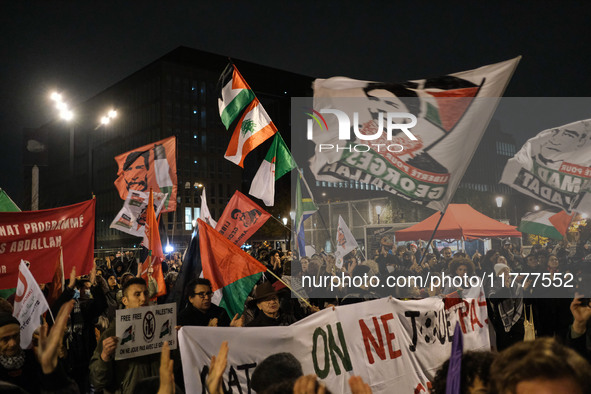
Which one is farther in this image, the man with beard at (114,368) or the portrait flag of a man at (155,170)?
the portrait flag of a man at (155,170)

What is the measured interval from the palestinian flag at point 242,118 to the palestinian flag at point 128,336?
5.08m

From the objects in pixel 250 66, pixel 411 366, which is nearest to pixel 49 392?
pixel 411 366

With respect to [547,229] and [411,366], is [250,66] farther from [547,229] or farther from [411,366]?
[411,366]

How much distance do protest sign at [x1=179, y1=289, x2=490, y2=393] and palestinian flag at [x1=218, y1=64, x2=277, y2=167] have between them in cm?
449

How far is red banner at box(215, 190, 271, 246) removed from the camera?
10031mm

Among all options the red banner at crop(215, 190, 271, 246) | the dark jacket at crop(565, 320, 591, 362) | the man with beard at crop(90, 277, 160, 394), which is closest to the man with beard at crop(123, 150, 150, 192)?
the red banner at crop(215, 190, 271, 246)

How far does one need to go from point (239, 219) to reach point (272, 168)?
1.47 metres

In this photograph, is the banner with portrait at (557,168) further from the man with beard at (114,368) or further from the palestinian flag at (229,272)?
the man with beard at (114,368)

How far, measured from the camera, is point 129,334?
4.16 m

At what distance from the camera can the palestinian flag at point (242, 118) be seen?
9.07 meters

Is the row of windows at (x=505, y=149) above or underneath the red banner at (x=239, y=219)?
above

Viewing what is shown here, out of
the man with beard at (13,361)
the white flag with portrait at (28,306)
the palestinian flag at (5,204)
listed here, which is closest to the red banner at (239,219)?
the palestinian flag at (5,204)

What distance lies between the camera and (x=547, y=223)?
46.8 feet

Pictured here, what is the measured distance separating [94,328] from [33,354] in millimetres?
3356
